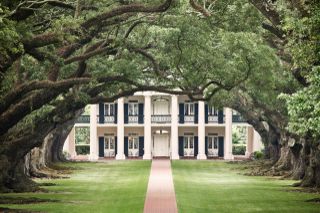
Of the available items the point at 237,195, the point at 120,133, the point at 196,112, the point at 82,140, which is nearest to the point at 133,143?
the point at 120,133

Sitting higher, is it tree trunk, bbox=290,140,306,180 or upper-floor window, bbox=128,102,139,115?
upper-floor window, bbox=128,102,139,115

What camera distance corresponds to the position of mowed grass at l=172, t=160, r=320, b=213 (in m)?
29.7

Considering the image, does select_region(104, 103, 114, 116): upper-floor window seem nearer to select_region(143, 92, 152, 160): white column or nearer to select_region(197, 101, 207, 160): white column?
select_region(143, 92, 152, 160): white column

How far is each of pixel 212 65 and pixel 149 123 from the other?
44.2m

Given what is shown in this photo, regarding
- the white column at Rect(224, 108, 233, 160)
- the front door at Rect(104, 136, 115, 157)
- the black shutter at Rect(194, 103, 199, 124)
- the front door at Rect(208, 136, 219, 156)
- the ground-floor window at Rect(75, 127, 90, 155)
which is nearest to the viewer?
the white column at Rect(224, 108, 233, 160)

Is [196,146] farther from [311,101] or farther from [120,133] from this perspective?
[311,101]

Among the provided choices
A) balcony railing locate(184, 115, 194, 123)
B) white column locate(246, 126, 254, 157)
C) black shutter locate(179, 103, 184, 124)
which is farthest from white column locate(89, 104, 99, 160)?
white column locate(246, 126, 254, 157)

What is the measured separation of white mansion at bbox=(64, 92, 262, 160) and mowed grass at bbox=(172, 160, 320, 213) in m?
26.6

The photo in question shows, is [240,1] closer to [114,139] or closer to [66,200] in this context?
[66,200]

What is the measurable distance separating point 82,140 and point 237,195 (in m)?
56.1

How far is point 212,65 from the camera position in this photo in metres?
35.0

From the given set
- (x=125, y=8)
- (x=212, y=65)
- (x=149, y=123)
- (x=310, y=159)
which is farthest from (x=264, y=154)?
(x=125, y=8)

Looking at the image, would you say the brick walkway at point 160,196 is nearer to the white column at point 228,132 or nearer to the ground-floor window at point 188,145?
the white column at point 228,132

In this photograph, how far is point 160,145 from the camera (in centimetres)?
8125
